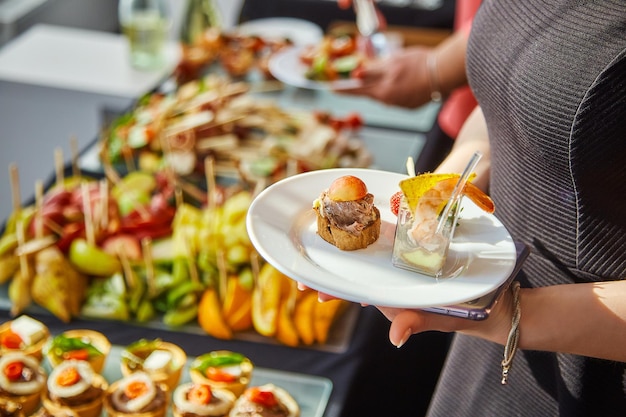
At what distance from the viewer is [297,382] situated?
1.52 meters

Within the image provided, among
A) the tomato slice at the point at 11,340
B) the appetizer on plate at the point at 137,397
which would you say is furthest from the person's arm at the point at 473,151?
the tomato slice at the point at 11,340

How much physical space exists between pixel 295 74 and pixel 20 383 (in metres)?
1.33

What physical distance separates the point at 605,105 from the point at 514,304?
0.86 ft

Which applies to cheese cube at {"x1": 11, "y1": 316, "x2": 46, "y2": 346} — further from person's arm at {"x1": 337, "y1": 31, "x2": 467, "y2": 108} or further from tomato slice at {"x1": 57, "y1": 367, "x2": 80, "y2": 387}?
person's arm at {"x1": 337, "y1": 31, "x2": 467, "y2": 108}

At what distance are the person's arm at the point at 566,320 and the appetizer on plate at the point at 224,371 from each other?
0.53 metres

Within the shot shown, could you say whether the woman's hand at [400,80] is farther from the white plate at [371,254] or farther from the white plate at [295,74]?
the white plate at [371,254]

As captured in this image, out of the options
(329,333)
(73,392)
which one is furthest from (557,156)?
(73,392)

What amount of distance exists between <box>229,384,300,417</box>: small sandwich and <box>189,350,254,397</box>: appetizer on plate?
0.03 meters

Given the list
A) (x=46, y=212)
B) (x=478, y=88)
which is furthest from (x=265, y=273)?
(x=478, y=88)

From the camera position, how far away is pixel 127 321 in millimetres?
1687

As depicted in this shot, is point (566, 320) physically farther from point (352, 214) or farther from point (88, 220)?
point (88, 220)

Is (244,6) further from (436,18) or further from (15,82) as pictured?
(15,82)

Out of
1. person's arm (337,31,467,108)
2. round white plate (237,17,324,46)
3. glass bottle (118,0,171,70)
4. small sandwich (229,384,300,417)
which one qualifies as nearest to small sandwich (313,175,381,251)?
small sandwich (229,384,300,417)

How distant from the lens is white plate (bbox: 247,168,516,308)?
924mm
